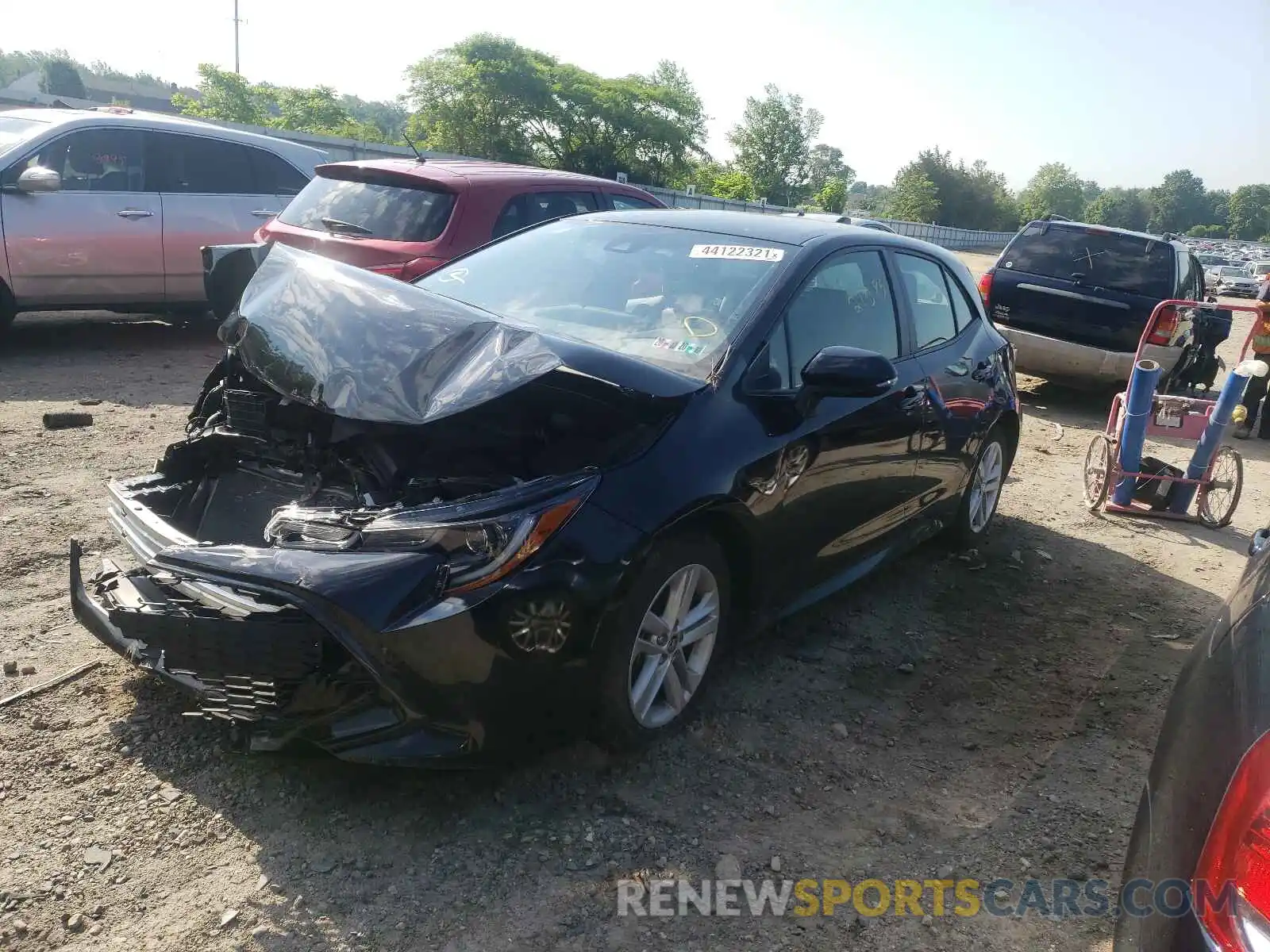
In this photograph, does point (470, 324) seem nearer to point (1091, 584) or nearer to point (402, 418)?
point (402, 418)

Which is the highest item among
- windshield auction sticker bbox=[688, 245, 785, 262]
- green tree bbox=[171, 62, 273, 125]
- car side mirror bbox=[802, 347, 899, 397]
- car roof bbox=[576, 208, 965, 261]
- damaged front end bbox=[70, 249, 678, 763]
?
green tree bbox=[171, 62, 273, 125]

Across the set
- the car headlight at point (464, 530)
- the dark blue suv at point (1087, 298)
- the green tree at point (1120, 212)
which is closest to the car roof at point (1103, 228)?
the dark blue suv at point (1087, 298)

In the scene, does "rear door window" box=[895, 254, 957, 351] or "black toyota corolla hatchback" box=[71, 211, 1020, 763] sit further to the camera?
"rear door window" box=[895, 254, 957, 351]

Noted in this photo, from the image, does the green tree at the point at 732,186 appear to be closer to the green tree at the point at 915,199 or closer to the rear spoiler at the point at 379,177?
the green tree at the point at 915,199

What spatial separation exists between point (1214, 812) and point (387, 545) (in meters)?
1.90

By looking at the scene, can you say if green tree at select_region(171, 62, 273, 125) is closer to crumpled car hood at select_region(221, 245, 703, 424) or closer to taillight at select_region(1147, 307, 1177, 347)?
taillight at select_region(1147, 307, 1177, 347)

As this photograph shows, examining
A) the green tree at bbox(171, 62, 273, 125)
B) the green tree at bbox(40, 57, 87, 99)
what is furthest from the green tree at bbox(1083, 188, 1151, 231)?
the green tree at bbox(40, 57, 87, 99)

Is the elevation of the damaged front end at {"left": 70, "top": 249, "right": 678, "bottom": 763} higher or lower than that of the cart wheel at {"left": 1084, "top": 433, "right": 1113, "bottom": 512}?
higher

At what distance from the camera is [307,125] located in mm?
52938

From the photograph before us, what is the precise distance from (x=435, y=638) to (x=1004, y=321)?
9.08m

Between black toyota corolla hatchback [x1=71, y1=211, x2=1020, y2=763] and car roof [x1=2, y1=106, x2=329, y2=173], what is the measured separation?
5512mm

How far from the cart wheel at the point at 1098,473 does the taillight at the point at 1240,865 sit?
5202 mm

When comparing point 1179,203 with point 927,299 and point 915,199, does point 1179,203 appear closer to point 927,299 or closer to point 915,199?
point 915,199

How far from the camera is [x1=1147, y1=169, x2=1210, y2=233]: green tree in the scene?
13825cm
